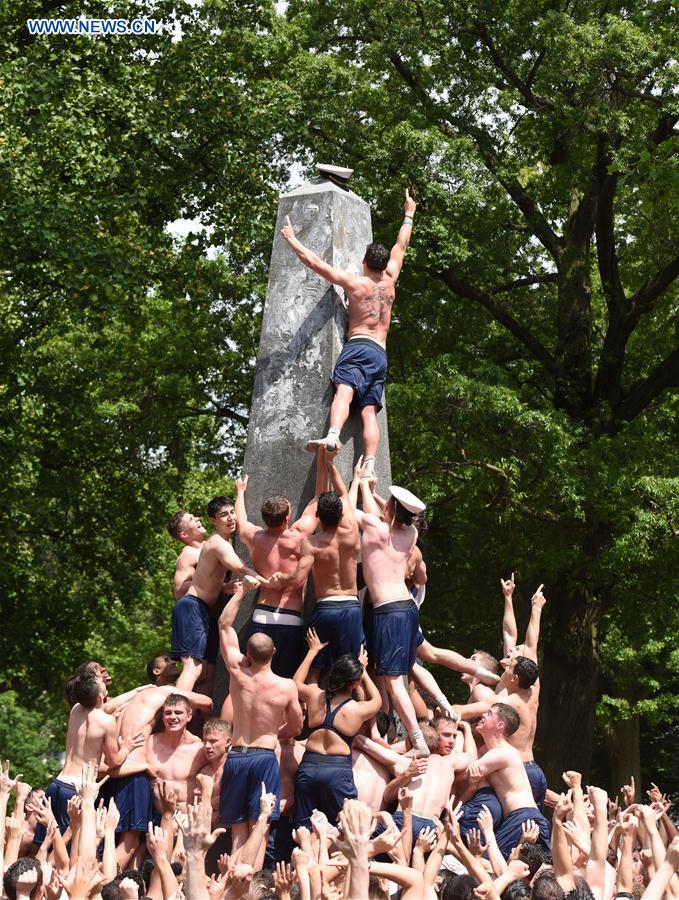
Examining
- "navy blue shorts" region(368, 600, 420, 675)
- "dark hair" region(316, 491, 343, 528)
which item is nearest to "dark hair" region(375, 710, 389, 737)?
"navy blue shorts" region(368, 600, 420, 675)

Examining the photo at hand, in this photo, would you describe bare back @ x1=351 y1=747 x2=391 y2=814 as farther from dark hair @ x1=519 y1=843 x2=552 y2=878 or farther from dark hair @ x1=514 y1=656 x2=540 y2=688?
dark hair @ x1=519 y1=843 x2=552 y2=878

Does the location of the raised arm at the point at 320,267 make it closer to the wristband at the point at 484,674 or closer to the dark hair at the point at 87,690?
the wristband at the point at 484,674

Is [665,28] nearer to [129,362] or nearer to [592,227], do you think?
[592,227]

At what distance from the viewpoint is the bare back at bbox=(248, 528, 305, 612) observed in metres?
11.0

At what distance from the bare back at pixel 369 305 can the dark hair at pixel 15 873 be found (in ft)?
20.1

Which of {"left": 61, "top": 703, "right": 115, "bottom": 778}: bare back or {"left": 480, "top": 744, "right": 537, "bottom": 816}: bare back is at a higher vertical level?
{"left": 61, "top": 703, "right": 115, "bottom": 778}: bare back

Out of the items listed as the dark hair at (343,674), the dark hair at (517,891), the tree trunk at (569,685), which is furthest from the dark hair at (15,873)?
the tree trunk at (569,685)

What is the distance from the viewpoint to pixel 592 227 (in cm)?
2194

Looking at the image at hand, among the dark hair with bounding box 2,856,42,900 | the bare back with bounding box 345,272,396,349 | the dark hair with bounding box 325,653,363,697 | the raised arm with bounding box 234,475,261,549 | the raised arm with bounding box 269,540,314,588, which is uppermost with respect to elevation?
the bare back with bounding box 345,272,396,349

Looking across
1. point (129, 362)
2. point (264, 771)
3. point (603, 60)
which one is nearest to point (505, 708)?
point (264, 771)

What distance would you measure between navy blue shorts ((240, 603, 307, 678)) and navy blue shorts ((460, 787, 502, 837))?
1728 millimetres

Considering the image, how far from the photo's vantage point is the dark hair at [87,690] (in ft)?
33.0

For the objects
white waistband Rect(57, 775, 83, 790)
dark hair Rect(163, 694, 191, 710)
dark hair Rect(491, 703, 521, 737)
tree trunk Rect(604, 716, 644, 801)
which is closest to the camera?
white waistband Rect(57, 775, 83, 790)

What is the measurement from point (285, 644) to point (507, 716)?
1827 mm
